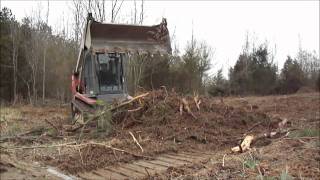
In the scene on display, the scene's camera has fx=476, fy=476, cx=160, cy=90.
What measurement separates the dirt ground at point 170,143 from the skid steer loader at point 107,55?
4.65 feet

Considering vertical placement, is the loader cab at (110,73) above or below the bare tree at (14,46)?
below

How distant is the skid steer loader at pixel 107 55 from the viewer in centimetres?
1302

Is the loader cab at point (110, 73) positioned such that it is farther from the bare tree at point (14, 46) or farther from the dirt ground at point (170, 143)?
the bare tree at point (14, 46)

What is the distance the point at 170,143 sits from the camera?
1036 centimetres

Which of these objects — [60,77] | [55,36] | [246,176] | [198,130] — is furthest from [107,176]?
[55,36]

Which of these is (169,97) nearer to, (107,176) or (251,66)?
(107,176)

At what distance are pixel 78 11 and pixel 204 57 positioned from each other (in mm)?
10994

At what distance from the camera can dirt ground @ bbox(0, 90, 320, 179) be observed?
272 inches

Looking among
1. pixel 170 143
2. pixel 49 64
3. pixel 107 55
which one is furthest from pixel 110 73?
pixel 49 64

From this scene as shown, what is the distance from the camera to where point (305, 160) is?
706 cm

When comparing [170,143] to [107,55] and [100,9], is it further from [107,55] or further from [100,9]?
[100,9]

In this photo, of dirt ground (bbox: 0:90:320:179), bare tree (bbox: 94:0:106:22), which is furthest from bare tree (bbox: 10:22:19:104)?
dirt ground (bbox: 0:90:320:179)

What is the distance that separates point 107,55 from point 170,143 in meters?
5.12

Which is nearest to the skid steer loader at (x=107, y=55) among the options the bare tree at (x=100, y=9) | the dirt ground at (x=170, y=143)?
the dirt ground at (x=170, y=143)
